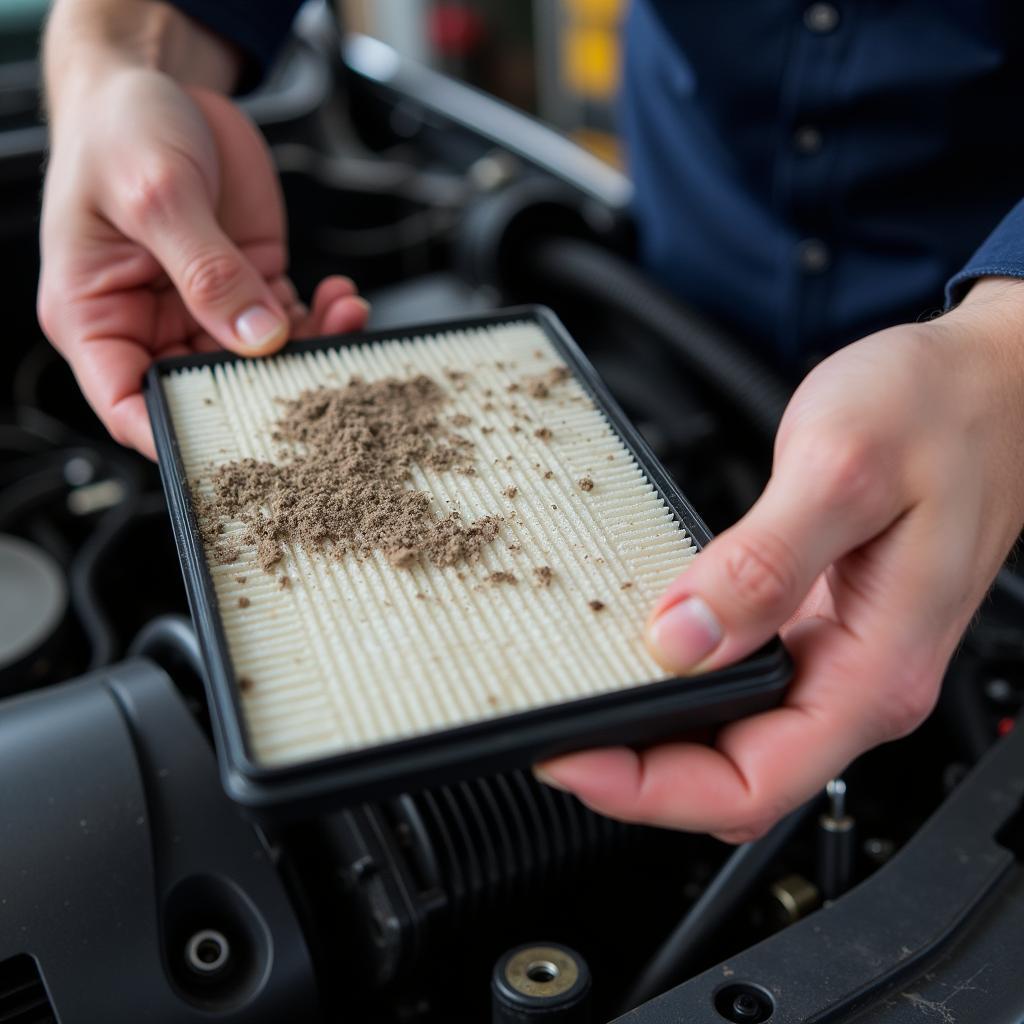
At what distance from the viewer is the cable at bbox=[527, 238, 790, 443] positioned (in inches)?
36.5

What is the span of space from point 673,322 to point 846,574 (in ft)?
1.77

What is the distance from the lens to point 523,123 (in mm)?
1402

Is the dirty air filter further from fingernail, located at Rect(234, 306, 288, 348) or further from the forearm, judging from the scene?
the forearm

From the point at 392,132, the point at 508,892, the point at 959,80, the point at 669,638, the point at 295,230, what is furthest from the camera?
the point at 392,132

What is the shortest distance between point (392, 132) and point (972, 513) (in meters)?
1.24

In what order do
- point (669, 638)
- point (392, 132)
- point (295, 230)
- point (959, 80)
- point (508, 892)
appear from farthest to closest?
point (392, 132), point (295, 230), point (959, 80), point (508, 892), point (669, 638)

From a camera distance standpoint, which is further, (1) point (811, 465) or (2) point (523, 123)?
(2) point (523, 123)

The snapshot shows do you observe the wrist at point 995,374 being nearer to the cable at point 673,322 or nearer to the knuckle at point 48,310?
the cable at point 673,322

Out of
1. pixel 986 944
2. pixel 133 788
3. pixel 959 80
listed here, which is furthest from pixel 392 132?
pixel 986 944

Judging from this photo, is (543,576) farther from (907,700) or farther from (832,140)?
(832,140)

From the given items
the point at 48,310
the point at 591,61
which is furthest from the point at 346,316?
the point at 591,61

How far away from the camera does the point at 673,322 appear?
102 cm

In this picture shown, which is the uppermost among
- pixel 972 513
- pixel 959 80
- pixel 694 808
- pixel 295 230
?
pixel 959 80

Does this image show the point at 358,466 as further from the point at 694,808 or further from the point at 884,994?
the point at 884,994
